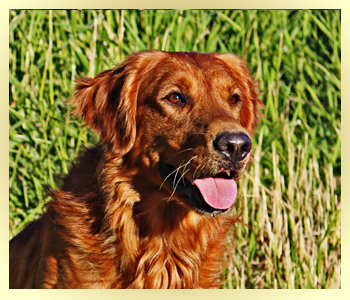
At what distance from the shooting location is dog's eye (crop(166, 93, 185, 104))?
3043 millimetres

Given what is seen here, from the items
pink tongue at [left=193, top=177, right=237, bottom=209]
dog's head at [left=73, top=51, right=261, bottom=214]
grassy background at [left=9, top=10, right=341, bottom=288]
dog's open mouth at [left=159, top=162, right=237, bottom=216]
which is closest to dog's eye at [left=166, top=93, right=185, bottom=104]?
dog's head at [left=73, top=51, right=261, bottom=214]

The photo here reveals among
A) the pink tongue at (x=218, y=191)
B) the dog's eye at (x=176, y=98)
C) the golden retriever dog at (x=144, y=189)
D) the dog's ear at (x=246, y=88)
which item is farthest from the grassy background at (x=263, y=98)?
the dog's eye at (x=176, y=98)

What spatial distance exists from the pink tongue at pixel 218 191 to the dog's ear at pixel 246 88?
88cm

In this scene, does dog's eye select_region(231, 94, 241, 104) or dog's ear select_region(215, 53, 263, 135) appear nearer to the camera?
dog's eye select_region(231, 94, 241, 104)

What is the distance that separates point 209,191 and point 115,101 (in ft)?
3.02

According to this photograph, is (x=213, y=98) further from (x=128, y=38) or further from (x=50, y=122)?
(x=50, y=122)

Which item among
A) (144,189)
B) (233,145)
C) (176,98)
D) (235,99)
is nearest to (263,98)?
(235,99)

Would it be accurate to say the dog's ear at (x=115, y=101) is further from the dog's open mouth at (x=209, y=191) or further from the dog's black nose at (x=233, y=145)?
the dog's black nose at (x=233, y=145)

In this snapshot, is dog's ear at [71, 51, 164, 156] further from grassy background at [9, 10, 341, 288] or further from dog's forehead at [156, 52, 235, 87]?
grassy background at [9, 10, 341, 288]

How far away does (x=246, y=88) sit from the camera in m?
3.74

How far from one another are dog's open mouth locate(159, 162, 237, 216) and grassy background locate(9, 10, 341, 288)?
1715 mm

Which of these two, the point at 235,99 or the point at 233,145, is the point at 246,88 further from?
the point at 233,145

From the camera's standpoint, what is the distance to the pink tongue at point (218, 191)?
112 inches

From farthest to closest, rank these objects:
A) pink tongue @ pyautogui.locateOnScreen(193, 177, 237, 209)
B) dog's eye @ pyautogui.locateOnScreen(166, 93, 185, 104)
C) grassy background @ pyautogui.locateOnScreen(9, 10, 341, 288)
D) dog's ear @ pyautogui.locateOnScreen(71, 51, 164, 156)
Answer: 1. grassy background @ pyautogui.locateOnScreen(9, 10, 341, 288)
2. dog's ear @ pyautogui.locateOnScreen(71, 51, 164, 156)
3. dog's eye @ pyautogui.locateOnScreen(166, 93, 185, 104)
4. pink tongue @ pyautogui.locateOnScreen(193, 177, 237, 209)
